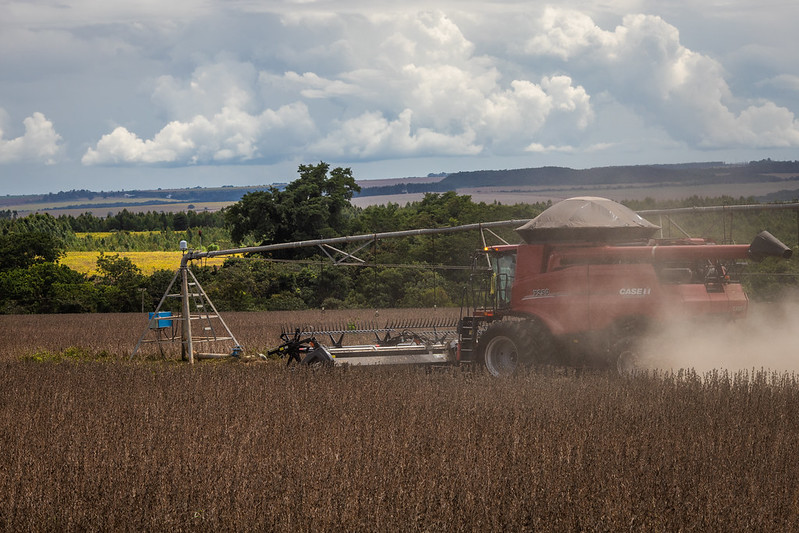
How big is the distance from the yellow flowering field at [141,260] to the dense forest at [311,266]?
1122 centimetres

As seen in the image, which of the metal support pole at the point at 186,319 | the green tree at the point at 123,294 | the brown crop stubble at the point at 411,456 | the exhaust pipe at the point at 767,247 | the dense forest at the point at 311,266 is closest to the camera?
the brown crop stubble at the point at 411,456

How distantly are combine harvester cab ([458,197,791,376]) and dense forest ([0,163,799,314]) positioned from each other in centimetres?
2414

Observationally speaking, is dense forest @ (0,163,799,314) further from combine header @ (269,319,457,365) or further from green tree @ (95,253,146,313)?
combine header @ (269,319,457,365)

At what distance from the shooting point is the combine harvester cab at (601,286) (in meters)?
13.2

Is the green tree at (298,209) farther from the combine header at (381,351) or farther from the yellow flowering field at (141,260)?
the combine header at (381,351)

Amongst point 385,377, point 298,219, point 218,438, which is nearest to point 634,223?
point 385,377

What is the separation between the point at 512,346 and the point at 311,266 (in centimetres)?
4057

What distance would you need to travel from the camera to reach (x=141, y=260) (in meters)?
87.3

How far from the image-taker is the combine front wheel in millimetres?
14094

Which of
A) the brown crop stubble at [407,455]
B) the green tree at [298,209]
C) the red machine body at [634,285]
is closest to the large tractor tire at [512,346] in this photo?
the red machine body at [634,285]

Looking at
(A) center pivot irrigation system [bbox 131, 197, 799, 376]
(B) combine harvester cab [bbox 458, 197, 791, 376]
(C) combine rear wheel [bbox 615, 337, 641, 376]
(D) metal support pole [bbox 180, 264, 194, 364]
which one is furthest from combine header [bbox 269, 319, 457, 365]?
(D) metal support pole [bbox 180, 264, 194, 364]

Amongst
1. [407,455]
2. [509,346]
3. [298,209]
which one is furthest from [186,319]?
[298,209]

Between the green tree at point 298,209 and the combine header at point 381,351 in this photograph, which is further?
the green tree at point 298,209

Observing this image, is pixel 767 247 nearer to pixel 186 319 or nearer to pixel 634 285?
A: pixel 634 285
